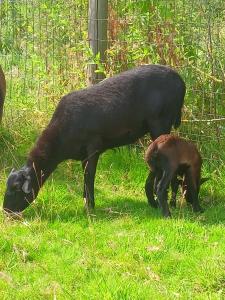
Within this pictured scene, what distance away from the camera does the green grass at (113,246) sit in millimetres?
4555

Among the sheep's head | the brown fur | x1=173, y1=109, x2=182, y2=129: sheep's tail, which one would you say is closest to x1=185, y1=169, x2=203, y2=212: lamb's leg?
the brown fur

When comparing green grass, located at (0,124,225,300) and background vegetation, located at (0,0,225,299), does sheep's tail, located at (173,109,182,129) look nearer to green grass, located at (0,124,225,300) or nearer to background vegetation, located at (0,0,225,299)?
background vegetation, located at (0,0,225,299)

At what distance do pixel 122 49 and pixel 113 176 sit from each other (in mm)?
1827

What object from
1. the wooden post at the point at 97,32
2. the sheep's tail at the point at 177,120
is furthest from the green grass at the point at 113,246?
the wooden post at the point at 97,32

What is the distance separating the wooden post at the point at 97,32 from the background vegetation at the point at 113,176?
0.11 metres

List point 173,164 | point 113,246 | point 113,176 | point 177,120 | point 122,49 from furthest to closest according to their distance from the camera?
point 122,49 < point 113,176 < point 177,120 < point 173,164 < point 113,246

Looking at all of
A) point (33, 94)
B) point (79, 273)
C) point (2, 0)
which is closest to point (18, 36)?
point (2, 0)

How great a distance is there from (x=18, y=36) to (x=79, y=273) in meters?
6.09

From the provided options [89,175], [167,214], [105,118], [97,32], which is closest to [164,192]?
[167,214]

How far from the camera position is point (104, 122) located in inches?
272

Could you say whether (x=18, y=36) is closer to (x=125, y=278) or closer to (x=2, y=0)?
(x=2, y=0)

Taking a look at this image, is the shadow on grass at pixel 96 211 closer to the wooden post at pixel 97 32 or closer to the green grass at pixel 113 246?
the green grass at pixel 113 246

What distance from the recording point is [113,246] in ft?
17.5

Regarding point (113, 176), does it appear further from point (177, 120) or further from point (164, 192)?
point (164, 192)
